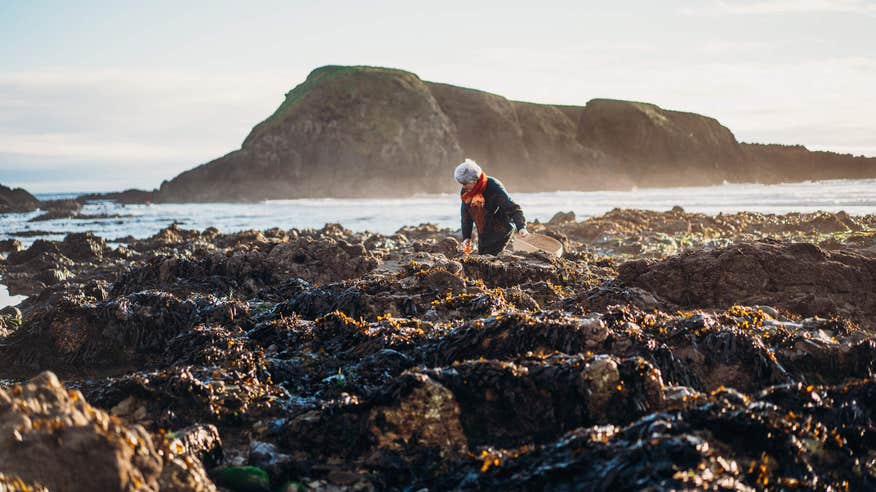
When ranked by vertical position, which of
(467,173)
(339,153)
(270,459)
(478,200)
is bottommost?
(270,459)

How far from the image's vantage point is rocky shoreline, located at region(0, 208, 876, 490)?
9.19 feet

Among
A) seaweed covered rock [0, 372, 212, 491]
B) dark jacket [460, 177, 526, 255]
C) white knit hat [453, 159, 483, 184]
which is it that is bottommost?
seaweed covered rock [0, 372, 212, 491]

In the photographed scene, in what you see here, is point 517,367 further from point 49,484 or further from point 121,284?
point 121,284

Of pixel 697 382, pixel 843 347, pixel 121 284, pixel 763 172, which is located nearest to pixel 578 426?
pixel 697 382

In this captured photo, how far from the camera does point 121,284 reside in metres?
9.93

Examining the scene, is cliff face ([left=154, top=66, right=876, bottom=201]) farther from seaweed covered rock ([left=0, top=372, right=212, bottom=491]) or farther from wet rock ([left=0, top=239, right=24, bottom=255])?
seaweed covered rock ([left=0, top=372, right=212, bottom=491])

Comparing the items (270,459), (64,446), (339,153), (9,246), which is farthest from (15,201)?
(64,446)

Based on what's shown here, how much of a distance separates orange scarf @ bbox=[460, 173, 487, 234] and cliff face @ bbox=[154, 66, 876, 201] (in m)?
72.0

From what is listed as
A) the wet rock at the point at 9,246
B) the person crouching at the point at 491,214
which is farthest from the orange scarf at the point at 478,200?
the wet rock at the point at 9,246

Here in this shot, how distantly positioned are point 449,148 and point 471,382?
284ft

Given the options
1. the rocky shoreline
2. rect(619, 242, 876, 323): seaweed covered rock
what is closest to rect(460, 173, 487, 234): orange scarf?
the rocky shoreline

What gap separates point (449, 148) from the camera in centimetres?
8912

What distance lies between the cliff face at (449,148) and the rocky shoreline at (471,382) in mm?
74431

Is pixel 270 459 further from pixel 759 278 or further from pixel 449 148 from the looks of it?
pixel 449 148
